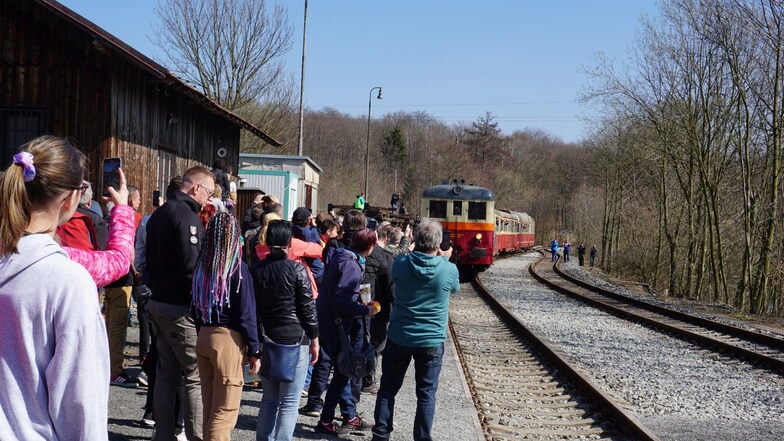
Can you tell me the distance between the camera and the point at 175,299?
196 inches

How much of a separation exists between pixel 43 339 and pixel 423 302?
3976 mm

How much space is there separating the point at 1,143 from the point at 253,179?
Answer: 1378 centimetres

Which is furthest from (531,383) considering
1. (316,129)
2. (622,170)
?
(316,129)

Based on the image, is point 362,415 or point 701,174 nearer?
point 362,415

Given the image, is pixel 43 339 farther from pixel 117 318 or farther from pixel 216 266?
pixel 117 318

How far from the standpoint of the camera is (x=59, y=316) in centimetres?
213

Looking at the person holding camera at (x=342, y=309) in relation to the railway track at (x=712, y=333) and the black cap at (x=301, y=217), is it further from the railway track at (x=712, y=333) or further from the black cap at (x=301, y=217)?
the railway track at (x=712, y=333)

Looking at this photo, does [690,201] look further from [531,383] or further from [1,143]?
[1,143]

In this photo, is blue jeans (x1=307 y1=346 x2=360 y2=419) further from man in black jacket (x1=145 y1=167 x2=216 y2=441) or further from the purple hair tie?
the purple hair tie

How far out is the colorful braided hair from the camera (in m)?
4.63

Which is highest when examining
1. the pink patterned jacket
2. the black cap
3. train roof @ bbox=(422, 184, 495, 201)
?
train roof @ bbox=(422, 184, 495, 201)

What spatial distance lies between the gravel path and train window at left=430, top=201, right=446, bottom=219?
8440mm

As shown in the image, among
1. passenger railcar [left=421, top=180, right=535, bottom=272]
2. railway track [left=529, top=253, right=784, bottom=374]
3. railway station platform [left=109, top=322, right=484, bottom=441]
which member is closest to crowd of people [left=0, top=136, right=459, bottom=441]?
railway station platform [left=109, top=322, right=484, bottom=441]

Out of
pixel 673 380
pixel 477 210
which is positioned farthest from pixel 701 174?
pixel 673 380
